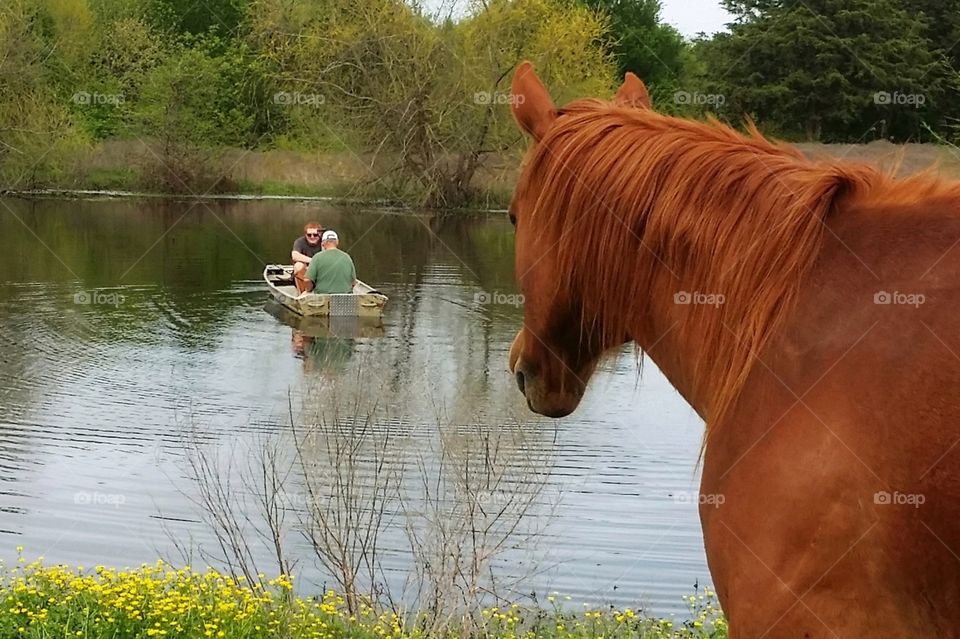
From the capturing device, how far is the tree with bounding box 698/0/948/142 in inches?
1216

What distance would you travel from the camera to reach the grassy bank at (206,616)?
17.2ft

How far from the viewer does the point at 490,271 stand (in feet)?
94.6

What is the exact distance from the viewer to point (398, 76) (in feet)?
137

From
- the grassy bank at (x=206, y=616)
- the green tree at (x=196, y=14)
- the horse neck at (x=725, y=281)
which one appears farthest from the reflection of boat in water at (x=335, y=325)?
the green tree at (x=196, y=14)

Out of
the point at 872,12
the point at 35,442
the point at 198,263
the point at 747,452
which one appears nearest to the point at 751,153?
the point at 747,452

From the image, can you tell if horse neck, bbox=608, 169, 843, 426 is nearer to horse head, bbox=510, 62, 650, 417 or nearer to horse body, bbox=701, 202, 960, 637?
horse body, bbox=701, 202, 960, 637

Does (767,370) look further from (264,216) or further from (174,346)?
(264,216)

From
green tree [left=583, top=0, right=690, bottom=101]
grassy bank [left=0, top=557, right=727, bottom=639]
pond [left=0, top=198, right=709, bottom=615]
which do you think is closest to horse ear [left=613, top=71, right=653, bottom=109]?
pond [left=0, top=198, right=709, bottom=615]

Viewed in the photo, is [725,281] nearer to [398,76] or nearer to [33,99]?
[398,76]

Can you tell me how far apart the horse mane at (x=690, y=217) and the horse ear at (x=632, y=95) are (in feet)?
0.78

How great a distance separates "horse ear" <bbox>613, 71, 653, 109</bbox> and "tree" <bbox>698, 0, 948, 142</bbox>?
27.4 meters

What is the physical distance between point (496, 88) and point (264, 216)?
10.3 m

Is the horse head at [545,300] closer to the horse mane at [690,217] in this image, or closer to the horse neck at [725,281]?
the horse mane at [690,217]

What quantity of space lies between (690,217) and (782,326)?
0.37 metres
